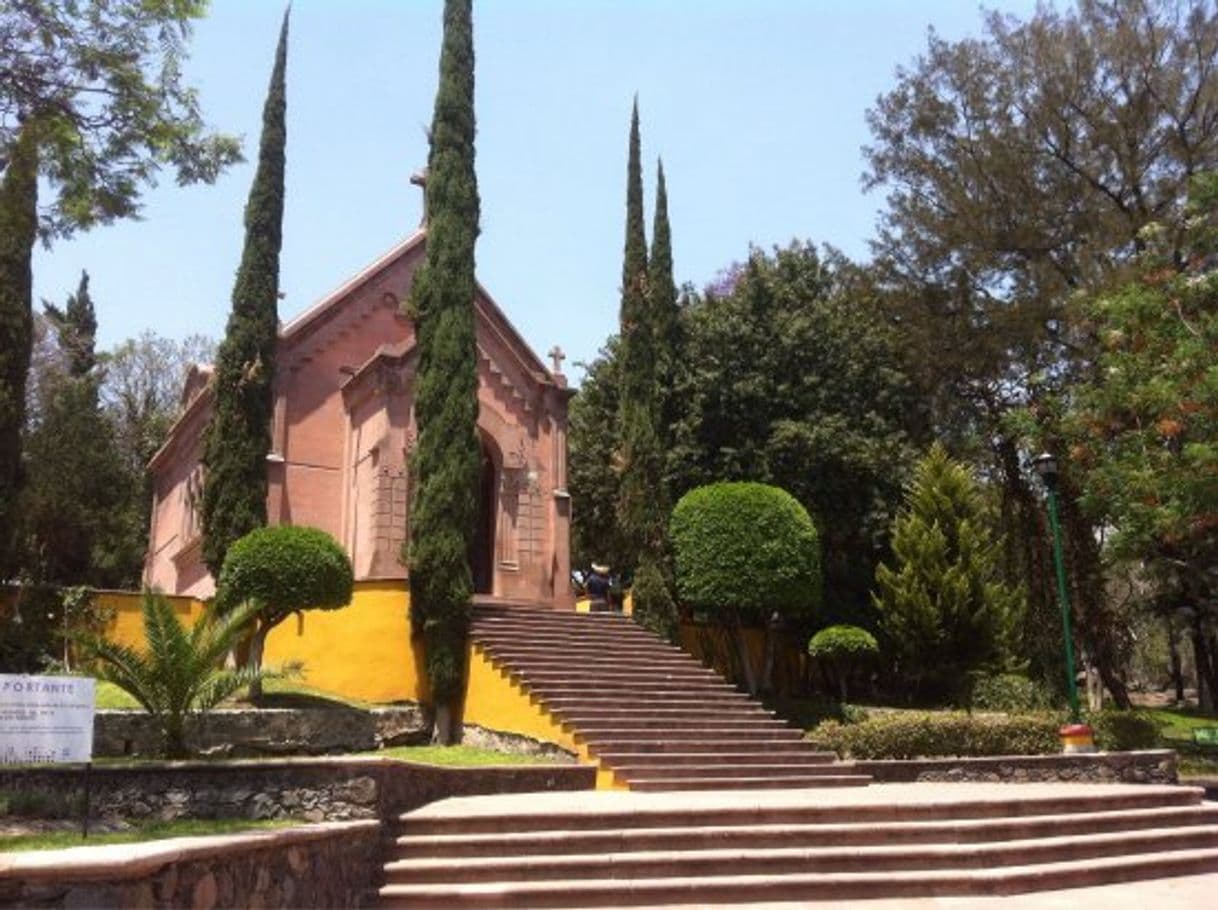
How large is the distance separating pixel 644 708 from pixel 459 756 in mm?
3143

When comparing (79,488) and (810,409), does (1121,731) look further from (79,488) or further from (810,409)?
(79,488)

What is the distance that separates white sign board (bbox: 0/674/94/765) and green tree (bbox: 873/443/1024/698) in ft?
60.4

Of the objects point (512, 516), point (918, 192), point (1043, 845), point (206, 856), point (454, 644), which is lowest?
point (1043, 845)

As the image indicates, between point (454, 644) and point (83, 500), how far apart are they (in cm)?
1991

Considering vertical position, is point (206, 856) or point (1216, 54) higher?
point (1216, 54)

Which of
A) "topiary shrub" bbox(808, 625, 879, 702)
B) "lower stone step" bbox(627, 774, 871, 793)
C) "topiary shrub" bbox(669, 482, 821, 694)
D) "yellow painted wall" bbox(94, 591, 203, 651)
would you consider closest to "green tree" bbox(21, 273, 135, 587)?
"yellow painted wall" bbox(94, 591, 203, 651)

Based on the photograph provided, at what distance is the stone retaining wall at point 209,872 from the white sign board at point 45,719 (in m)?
1.52

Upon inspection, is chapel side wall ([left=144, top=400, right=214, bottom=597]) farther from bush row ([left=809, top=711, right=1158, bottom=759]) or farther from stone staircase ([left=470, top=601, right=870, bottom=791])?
bush row ([left=809, top=711, right=1158, bottom=759])

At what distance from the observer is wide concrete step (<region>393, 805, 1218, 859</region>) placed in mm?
9961

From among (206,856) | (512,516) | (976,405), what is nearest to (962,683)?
(976,405)

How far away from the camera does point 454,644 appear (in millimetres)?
17344

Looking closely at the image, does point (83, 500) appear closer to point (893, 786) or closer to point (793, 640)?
point (793, 640)

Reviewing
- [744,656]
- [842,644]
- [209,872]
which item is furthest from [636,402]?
[209,872]

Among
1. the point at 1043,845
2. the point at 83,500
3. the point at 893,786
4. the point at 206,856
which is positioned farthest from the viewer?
the point at 83,500
